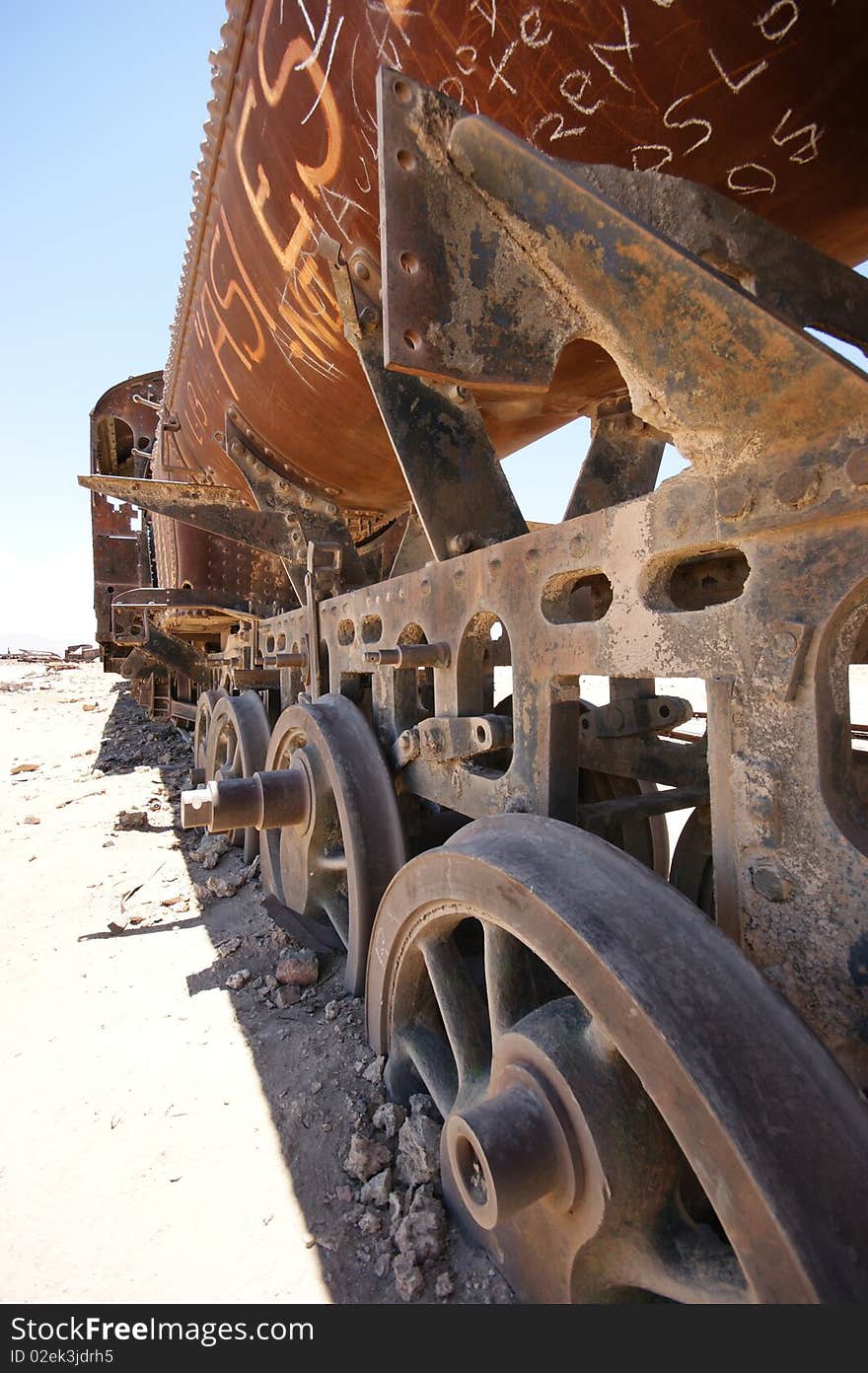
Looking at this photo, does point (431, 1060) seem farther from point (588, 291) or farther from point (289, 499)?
point (289, 499)

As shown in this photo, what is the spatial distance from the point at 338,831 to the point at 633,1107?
157 cm

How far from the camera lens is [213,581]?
184 inches

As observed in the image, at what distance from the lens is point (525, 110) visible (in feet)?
4.43

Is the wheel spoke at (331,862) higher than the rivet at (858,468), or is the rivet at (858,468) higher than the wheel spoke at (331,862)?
the rivet at (858,468)

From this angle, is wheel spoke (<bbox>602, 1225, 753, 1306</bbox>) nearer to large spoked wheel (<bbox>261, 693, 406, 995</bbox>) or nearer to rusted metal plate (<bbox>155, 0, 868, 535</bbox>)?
large spoked wheel (<bbox>261, 693, 406, 995</bbox>)

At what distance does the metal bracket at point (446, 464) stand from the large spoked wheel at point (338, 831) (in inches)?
29.1

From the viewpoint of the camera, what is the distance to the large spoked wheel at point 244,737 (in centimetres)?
345

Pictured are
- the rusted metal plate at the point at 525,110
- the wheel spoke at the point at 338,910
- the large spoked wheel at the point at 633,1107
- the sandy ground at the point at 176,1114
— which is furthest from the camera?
the wheel spoke at the point at 338,910

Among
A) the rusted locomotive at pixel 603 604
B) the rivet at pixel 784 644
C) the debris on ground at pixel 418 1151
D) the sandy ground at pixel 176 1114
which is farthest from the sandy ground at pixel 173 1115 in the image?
the rivet at pixel 784 644

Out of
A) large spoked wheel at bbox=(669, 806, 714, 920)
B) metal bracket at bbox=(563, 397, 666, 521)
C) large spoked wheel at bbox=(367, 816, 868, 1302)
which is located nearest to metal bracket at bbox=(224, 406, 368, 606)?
metal bracket at bbox=(563, 397, 666, 521)

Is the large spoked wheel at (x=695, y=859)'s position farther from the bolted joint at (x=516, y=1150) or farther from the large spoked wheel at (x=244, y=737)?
the large spoked wheel at (x=244, y=737)

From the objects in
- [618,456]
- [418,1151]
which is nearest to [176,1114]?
[418,1151]

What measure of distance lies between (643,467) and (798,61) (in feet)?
3.77

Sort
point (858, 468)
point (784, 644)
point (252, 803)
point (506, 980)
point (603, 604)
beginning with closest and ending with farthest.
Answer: point (858, 468)
point (784, 644)
point (506, 980)
point (252, 803)
point (603, 604)
